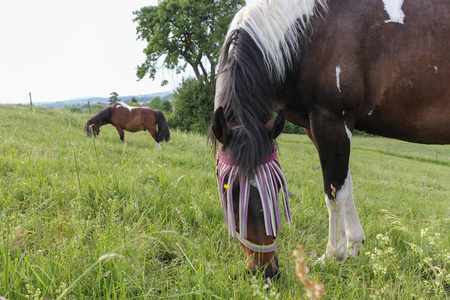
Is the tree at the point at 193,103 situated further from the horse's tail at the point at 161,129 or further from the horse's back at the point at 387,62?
the horse's back at the point at 387,62

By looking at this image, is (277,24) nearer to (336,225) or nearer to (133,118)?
(336,225)

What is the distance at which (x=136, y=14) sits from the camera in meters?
22.1

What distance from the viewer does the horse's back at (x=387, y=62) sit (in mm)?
1794

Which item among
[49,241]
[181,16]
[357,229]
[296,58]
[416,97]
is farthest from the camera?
[181,16]

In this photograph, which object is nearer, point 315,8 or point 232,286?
point 232,286

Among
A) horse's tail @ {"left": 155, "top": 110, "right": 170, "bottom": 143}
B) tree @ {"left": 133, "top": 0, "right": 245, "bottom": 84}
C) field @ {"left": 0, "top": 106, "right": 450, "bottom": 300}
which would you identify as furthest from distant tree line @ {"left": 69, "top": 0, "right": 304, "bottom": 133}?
field @ {"left": 0, "top": 106, "right": 450, "bottom": 300}

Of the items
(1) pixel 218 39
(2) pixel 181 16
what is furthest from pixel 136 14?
(1) pixel 218 39

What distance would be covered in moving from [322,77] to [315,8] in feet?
2.00

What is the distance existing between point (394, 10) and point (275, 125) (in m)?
1.36

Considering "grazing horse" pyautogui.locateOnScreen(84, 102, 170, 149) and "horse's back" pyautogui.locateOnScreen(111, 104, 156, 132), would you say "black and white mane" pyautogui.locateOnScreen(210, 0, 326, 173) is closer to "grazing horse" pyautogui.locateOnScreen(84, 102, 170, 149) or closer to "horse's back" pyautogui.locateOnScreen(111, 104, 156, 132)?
"grazing horse" pyautogui.locateOnScreen(84, 102, 170, 149)

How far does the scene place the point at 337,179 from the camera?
2.01 m

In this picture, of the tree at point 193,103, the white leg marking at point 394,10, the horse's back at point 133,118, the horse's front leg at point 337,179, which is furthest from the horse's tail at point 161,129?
the tree at point 193,103

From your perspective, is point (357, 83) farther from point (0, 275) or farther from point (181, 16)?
point (181, 16)

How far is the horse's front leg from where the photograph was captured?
1.91 meters
